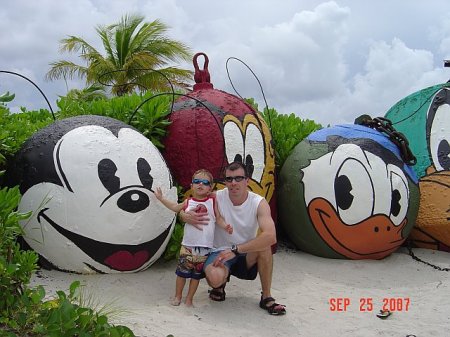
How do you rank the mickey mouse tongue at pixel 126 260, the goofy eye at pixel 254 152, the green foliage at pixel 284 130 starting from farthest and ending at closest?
the green foliage at pixel 284 130 → the goofy eye at pixel 254 152 → the mickey mouse tongue at pixel 126 260

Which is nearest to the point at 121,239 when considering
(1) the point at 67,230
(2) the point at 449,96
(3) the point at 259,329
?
(1) the point at 67,230

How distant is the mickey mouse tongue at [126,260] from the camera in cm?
409

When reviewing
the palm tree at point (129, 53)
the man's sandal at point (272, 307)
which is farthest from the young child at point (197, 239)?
the palm tree at point (129, 53)

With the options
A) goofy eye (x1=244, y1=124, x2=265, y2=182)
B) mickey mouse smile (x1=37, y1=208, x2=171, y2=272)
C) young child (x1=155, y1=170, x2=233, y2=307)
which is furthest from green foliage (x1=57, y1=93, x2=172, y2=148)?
young child (x1=155, y1=170, x2=233, y2=307)

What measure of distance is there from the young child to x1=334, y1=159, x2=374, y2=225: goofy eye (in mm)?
1755

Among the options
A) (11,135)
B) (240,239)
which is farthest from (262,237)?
(11,135)

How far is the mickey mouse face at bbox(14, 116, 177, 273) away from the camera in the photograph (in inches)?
156

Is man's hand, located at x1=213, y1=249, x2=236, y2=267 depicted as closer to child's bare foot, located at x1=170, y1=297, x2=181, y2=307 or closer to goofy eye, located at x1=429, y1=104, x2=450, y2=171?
child's bare foot, located at x1=170, y1=297, x2=181, y2=307

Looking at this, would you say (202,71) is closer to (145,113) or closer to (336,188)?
(145,113)

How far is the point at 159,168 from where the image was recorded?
14.3 feet

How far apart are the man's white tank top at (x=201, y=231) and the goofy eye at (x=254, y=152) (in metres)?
1.29

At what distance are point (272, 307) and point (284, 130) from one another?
8.64 feet

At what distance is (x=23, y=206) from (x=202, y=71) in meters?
2.49
